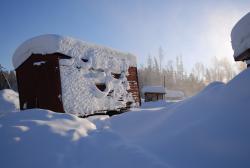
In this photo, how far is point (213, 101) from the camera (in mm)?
5055

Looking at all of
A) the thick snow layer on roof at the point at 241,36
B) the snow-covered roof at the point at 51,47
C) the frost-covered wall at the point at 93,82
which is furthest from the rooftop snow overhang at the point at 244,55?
the snow-covered roof at the point at 51,47

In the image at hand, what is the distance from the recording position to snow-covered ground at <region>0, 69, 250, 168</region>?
3.50m

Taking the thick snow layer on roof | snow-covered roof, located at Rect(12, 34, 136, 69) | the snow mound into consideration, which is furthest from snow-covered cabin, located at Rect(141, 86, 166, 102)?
the thick snow layer on roof

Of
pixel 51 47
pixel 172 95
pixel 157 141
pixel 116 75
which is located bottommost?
pixel 172 95

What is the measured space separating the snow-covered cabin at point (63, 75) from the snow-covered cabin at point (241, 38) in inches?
264

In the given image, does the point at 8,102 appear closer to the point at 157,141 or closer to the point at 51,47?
the point at 51,47

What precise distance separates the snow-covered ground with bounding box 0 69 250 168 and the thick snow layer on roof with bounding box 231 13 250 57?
5.26 meters

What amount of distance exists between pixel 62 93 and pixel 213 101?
22.4 ft

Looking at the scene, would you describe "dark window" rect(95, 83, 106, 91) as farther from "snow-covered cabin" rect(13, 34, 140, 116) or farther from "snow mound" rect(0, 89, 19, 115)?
"snow mound" rect(0, 89, 19, 115)

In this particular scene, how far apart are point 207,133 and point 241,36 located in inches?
297

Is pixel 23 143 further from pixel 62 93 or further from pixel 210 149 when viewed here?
pixel 62 93

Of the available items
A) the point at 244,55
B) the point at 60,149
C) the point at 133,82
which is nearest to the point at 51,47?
the point at 133,82

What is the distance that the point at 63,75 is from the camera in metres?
10.2

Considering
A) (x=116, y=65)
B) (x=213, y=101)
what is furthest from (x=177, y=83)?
(x=213, y=101)
